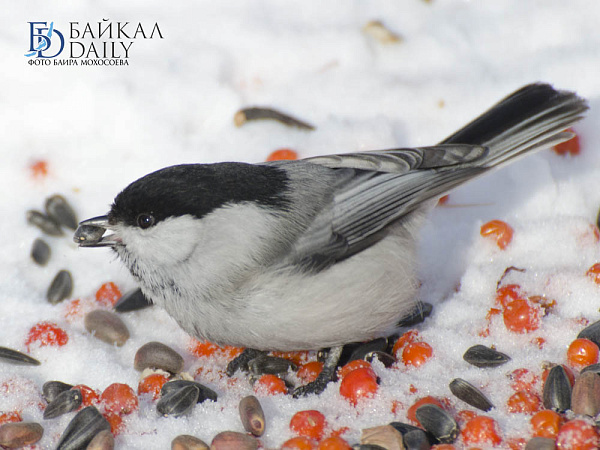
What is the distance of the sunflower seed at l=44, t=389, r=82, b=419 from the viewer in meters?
2.62

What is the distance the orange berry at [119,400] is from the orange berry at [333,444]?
77cm

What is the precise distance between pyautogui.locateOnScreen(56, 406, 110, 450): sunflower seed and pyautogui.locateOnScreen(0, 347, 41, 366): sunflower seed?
0.49m

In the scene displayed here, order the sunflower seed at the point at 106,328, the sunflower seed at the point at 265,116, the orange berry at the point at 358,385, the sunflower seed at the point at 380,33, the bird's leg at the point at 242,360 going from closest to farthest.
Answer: the orange berry at the point at 358,385 → the bird's leg at the point at 242,360 → the sunflower seed at the point at 106,328 → the sunflower seed at the point at 265,116 → the sunflower seed at the point at 380,33

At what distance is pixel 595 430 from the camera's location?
2.22 m

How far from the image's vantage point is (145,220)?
2.58m

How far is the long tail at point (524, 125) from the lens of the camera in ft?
10.5

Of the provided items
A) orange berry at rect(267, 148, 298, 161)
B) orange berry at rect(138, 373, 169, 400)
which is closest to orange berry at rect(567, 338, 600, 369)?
orange berry at rect(138, 373, 169, 400)

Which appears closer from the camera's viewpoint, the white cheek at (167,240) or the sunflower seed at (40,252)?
the white cheek at (167,240)

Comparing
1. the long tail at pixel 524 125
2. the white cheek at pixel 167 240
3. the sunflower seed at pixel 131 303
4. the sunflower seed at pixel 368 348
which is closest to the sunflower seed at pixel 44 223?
the sunflower seed at pixel 131 303

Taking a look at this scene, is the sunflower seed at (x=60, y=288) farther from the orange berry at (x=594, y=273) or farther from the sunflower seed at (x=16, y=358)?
the orange berry at (x=594, y=273)

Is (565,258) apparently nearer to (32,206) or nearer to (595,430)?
(595,430)

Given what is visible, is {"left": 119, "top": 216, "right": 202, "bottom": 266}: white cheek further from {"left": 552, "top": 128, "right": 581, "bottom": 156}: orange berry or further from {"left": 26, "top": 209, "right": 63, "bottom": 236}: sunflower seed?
{"left": 552, "top": 128, "right": 581, "bottom": 156}: orange berry

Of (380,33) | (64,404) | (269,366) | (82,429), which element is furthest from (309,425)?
(380,33)

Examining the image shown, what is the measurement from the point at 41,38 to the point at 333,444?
2.90 meters
